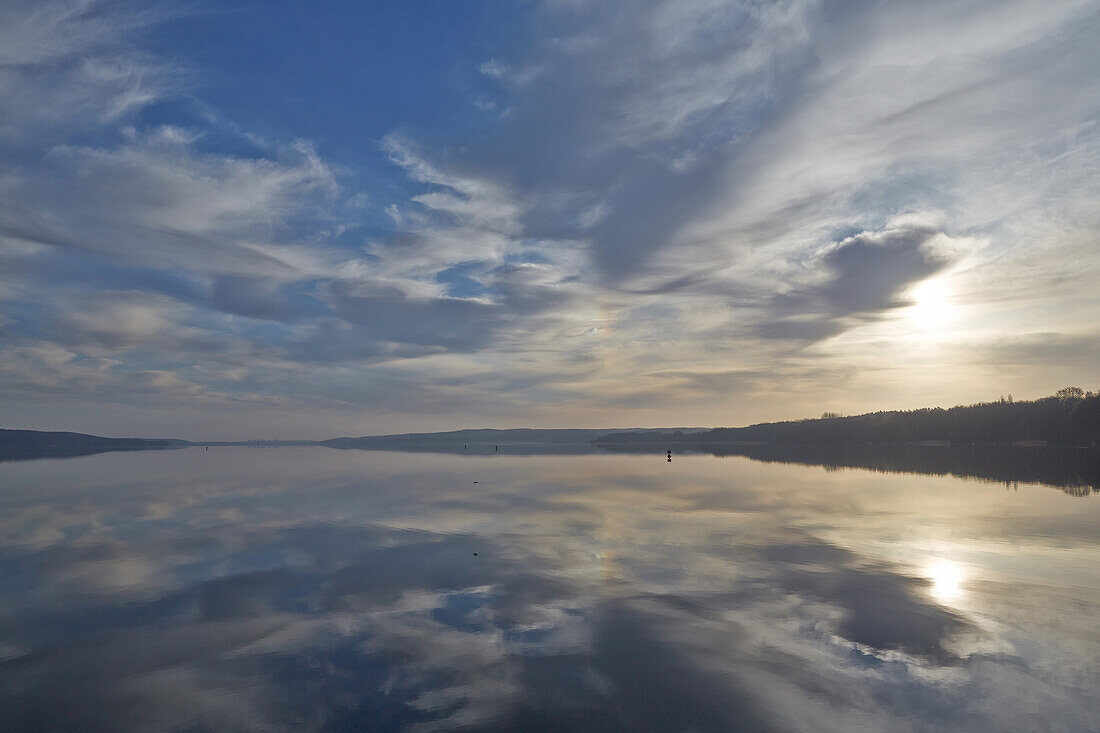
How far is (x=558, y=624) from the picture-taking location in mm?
16141

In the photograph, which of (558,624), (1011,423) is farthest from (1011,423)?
(558,624)

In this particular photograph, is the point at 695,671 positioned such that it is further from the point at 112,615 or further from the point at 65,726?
the point at 112,615

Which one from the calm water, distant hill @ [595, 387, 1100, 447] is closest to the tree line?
distant hill @ [595, 387, 1100, 447]

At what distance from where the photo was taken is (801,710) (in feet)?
36.8

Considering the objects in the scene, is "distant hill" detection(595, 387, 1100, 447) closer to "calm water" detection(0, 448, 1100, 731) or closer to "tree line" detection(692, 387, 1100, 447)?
"tree line" detection(692, 387, 1100, 447)

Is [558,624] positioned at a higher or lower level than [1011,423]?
lower

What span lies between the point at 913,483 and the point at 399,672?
61.3 m

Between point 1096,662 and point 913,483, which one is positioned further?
point 913,483

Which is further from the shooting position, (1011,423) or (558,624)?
(1011,423)

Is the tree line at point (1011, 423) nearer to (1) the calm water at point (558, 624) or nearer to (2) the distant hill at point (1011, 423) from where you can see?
(2) the distant hill at point (1011, 423)

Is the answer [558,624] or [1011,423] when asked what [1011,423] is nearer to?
[1011,423]

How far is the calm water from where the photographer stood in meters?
11.4

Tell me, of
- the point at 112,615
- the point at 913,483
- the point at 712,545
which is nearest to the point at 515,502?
the point at 712,545

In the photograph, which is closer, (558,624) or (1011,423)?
(558,624)
